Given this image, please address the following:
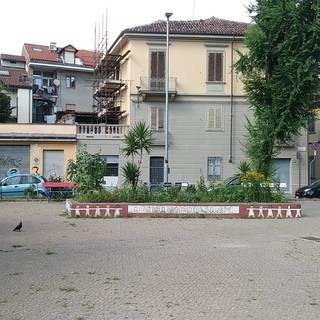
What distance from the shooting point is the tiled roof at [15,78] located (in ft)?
178

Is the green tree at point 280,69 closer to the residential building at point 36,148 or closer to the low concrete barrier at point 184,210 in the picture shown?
the low concrete barrier at point 184,210

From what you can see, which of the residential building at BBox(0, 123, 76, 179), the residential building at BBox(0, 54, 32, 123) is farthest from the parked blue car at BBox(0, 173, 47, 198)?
the residential building at BBox(0, 54, 32, 123)

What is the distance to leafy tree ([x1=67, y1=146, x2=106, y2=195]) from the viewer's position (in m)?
19.0

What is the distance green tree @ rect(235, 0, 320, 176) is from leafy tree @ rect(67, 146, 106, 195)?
8.87 m

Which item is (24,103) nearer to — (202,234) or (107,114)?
(107,114)

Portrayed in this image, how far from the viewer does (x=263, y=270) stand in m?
9.17

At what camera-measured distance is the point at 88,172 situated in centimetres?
1927

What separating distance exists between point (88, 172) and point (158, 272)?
1087 centimetres

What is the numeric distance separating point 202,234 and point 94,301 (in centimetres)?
723

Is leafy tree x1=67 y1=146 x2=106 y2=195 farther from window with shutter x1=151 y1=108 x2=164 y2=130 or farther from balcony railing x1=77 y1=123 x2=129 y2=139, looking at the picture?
window with shutter x1=151 y1=108 x2=164 y2=130

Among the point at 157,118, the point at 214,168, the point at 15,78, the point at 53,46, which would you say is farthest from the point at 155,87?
the point at 53,46

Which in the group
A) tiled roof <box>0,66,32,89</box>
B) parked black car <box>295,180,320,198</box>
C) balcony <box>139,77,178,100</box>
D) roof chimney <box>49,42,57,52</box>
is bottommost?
parked black car <box>295,180,320,198</box>

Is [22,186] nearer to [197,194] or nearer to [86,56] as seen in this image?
[197,194]

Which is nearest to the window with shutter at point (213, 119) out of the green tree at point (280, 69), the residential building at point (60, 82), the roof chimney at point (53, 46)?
the green tree at point (280, 69)
